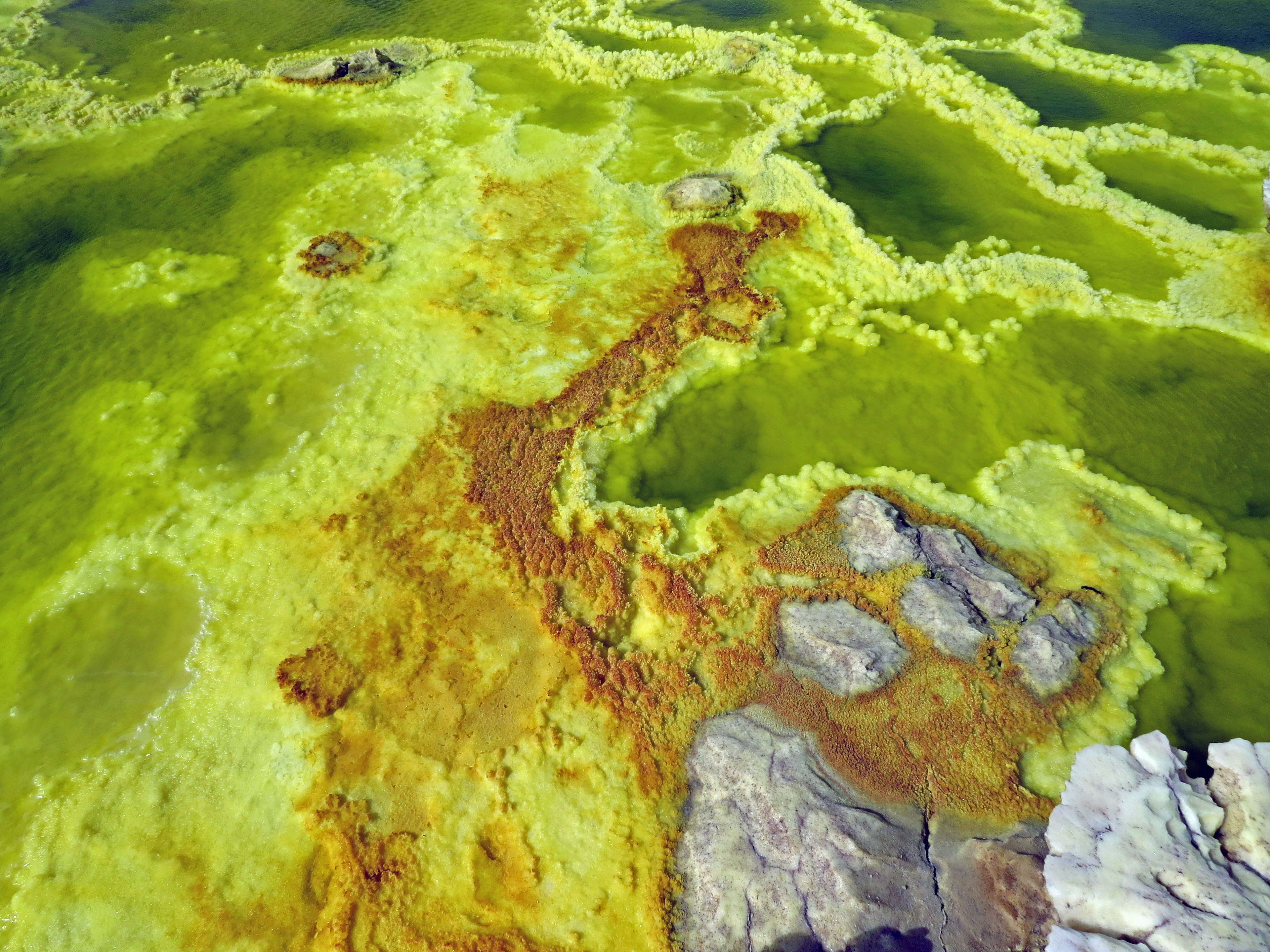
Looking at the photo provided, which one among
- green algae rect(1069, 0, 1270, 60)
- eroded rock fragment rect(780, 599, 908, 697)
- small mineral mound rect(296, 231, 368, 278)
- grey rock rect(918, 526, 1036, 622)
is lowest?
eroded rock fragment rect(780, 599, 908, 697)

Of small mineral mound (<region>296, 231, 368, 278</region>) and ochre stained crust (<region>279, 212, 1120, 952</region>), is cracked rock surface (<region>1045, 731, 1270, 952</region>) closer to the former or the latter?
ochre stained crust (<region>279, 212, 1120, 952</region>)

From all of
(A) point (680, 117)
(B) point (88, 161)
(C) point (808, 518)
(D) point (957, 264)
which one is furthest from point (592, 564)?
(B) point (88, 161)

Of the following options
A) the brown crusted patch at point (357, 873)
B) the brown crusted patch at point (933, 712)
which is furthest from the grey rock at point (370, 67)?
the brown crusted patch at point (357, 873)

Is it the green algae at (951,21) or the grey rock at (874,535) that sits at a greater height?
the green algae at (951,21)

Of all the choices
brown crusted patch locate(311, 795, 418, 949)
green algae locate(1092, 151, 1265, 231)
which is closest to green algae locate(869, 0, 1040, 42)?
green algae locate(1092, 151, 1265, 231)

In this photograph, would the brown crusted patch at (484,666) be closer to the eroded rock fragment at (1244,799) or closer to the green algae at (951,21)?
the eroded rock fragment at (1244,799)

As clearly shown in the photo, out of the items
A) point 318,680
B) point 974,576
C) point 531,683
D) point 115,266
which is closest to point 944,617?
point 974,576

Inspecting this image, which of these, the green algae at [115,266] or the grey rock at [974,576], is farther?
the green algae at [115,266]
